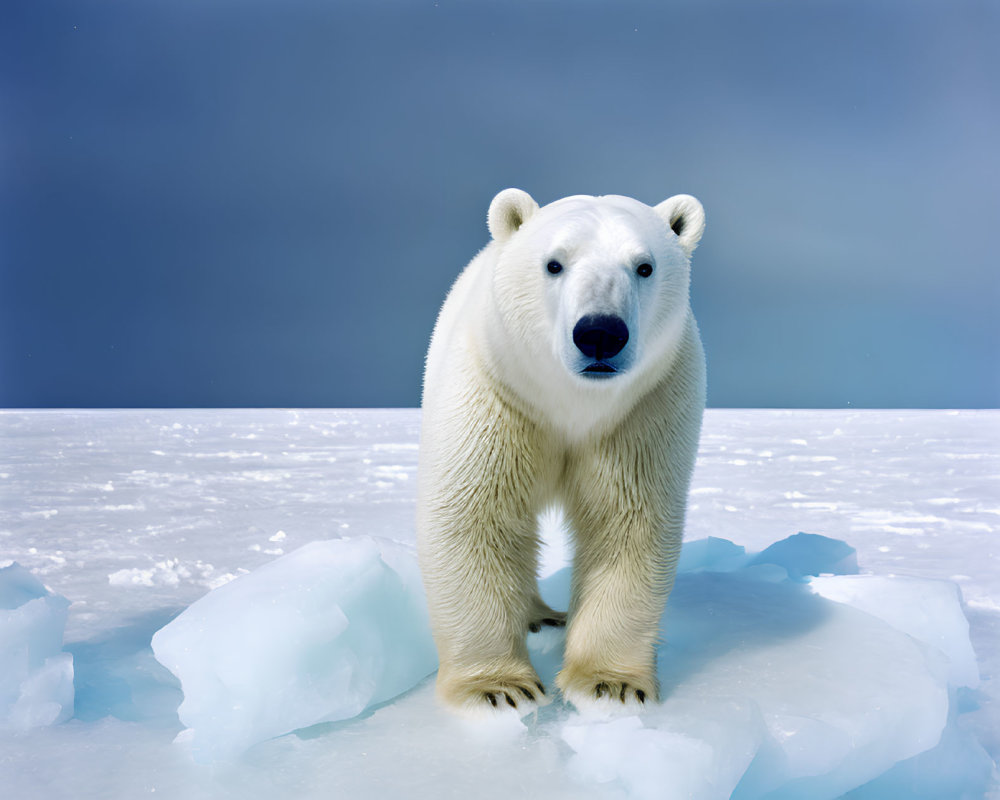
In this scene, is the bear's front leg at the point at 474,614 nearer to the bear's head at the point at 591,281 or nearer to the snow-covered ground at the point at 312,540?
the snow-covered ground at the point at 312,540

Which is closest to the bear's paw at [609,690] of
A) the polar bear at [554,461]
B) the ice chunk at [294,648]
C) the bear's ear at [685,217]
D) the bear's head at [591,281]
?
the polar bear at [554,461]

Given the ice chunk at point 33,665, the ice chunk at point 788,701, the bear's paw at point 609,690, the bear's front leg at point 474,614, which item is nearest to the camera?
the ice chunk at point 788,701

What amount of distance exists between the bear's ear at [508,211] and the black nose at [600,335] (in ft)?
1.98

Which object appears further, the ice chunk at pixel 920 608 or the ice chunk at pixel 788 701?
the ice chunk at pixel 920 608

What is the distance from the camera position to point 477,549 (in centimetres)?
223

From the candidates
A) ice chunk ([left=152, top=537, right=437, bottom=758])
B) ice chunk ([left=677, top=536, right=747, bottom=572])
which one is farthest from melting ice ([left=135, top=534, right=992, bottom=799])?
ice chunk ([left=677, top=536, right=747, bottom=572])

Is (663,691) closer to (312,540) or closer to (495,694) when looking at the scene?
(495,694)

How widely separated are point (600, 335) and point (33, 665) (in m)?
2.03

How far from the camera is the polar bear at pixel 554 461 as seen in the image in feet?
6.98

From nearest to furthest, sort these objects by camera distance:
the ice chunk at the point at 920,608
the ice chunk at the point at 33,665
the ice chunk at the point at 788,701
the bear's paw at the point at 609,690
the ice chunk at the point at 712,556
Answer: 1. the ice chunk at the point at 788,701
2. the bear's paw at the point at 609,690
3. the ice chunk at the point at 33,665
4. the ice chunk at the point at 920,608
5. the ice chunk at the point at 712,556

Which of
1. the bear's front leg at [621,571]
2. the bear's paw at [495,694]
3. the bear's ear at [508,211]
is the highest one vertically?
the bear's ear at [508,211]

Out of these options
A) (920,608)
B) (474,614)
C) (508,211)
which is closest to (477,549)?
(474,614)

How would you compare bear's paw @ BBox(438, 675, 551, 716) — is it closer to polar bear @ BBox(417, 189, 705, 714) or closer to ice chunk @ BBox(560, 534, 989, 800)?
polar bear @ BBox(417, 189, 705, 714)

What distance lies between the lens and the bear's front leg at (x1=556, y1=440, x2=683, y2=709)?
88.9 inches
